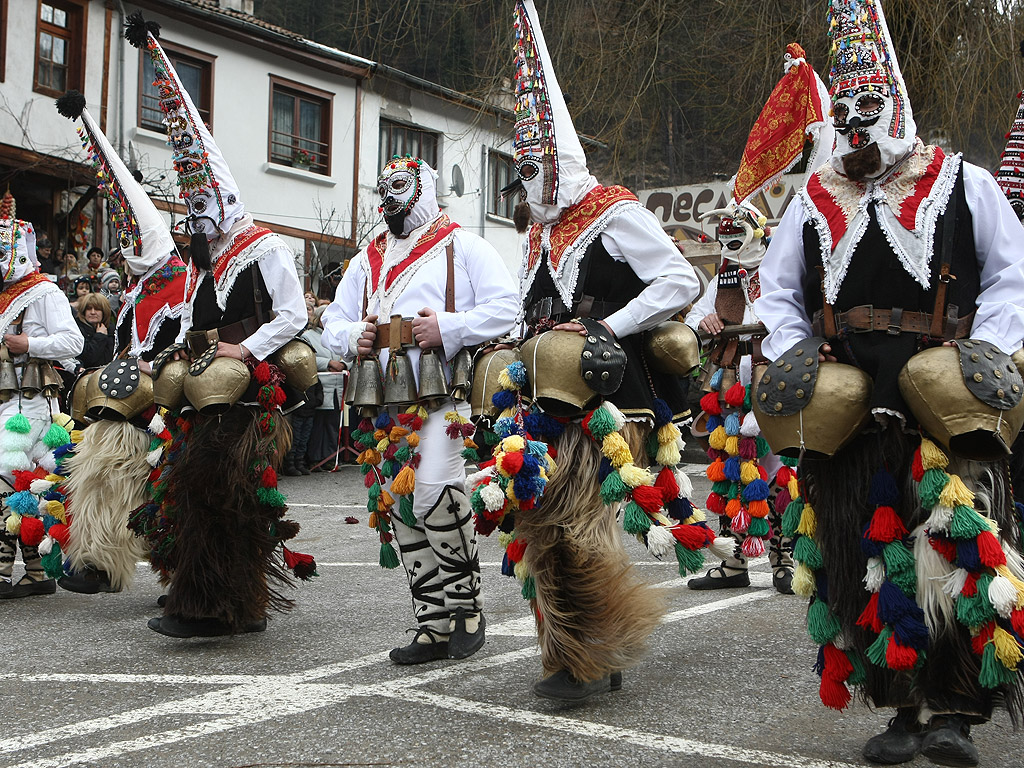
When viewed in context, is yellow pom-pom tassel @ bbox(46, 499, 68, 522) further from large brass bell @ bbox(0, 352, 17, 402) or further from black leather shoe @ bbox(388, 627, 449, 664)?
black leather shoe @ bbox(388, 627, 449, 664)

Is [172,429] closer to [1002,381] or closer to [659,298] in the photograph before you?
[659,298]

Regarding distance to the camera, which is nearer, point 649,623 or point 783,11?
point 649,623

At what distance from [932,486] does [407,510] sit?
236 cm

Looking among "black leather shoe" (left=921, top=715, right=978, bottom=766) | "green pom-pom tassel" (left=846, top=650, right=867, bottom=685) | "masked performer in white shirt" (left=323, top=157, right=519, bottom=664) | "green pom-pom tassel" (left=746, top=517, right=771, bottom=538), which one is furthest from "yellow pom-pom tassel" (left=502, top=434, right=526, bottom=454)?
"green pom-pom tassel" (left=746, top=517, right=771, bottom=538)

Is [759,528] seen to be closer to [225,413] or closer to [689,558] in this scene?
[689,558]

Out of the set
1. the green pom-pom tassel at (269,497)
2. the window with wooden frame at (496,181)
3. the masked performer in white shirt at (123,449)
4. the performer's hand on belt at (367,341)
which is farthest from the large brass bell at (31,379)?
the window with wooden frame at (496,181)

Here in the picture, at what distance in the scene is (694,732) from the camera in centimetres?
377

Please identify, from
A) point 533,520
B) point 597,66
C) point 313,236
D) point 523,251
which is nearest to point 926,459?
point 533,520

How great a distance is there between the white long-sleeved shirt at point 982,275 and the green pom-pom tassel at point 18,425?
4.59m

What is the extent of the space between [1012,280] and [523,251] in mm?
2007

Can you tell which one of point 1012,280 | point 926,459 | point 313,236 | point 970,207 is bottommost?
point 926,459

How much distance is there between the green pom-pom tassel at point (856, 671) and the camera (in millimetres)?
3439

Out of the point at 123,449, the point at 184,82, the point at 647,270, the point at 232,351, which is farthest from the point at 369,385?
the point at 184,82

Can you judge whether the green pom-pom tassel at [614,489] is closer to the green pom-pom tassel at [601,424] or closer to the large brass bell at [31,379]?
the green pom-pom tassel at [601,424]
